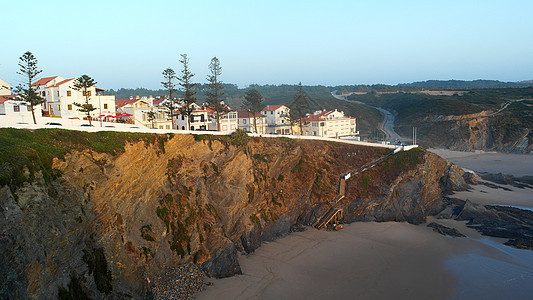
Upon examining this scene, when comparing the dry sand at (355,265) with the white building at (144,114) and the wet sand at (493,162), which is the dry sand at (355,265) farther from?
the wet sand at (493,162)

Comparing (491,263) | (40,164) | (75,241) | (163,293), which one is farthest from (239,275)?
(491,263)

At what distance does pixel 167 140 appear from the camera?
28.5m

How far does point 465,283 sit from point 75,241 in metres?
25.1

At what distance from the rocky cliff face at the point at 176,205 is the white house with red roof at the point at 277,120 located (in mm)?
22721

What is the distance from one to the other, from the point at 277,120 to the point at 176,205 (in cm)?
4284

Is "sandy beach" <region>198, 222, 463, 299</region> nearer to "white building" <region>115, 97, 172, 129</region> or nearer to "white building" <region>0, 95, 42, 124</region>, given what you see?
"white building" <region>0, 95, 42, 124</region>

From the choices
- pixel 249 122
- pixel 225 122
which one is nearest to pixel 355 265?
pixel 225 122

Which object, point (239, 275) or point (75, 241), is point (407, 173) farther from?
point (75, 241)

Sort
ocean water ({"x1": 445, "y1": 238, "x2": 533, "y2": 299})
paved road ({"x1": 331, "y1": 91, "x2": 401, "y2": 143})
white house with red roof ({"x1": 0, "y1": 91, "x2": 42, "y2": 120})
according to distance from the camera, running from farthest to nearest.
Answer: paved road ({"x1": 331, "y1": 91, "x2": 401, "y2": 143}) → white house with red roof ({"x1": 0, "y1": 91, "x2": 42, "y2": 120}) → ocean water ({"x1": 445, "y1": 238, "x2": 533, "y2": 299})

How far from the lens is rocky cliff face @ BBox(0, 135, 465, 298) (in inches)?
669

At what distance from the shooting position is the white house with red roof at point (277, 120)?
6588cm

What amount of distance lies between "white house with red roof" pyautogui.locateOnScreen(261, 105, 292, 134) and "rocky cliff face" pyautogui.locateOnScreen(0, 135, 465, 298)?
22.7 meters

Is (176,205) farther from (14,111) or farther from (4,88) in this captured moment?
(4,88)

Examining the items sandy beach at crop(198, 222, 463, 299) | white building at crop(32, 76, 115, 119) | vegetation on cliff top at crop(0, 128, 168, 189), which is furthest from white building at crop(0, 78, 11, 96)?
sandy beach at crop(198, 222, 463, 299)
